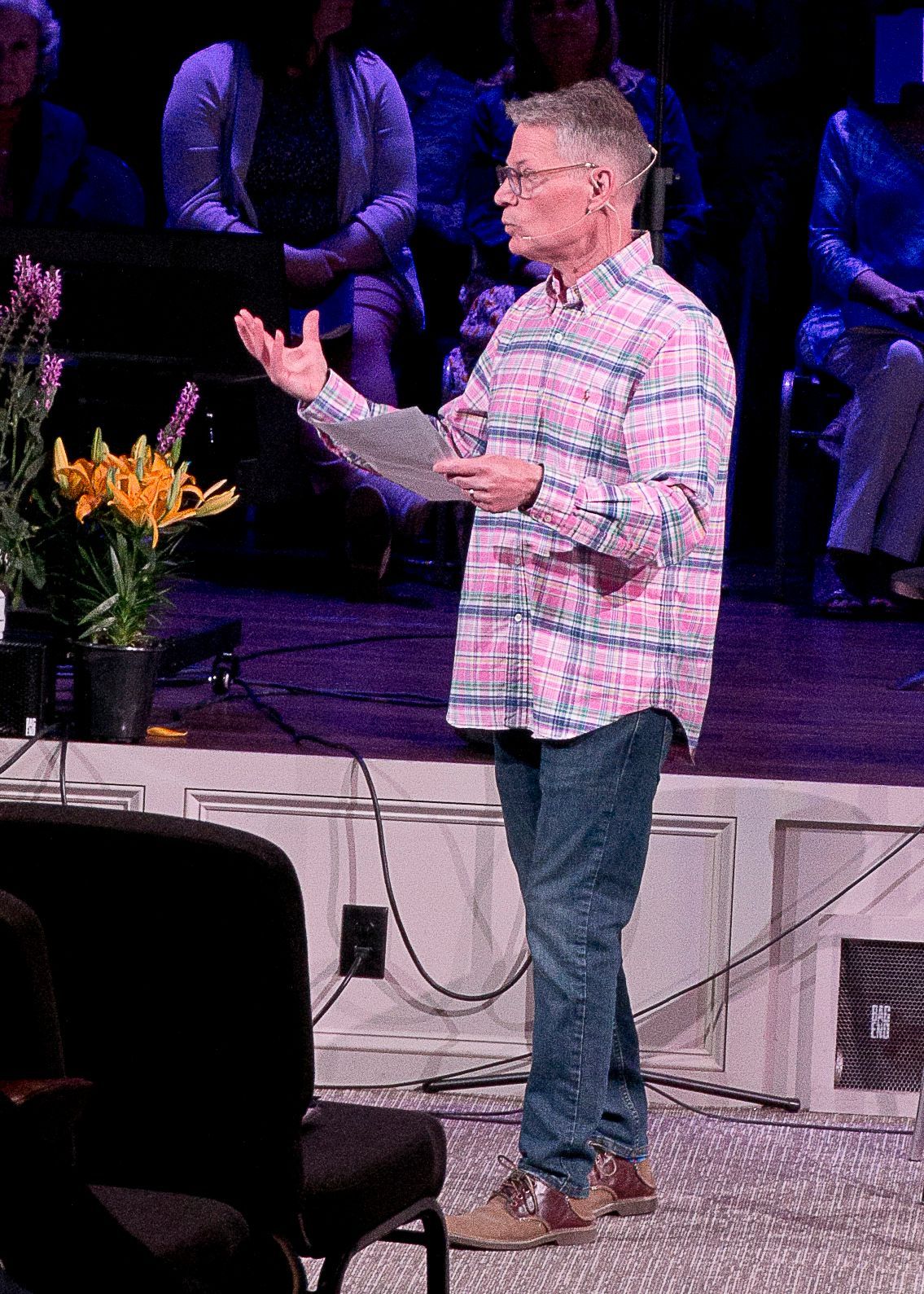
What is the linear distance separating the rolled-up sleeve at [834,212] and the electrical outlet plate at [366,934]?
2.83 meters

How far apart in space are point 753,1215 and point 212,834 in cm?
128

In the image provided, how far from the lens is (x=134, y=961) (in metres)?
1.35

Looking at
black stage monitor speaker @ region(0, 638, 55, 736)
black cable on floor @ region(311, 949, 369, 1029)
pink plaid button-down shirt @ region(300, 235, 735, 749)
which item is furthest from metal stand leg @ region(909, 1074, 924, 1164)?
black stage monitor speaker @ region(0, 638, 55, 736)

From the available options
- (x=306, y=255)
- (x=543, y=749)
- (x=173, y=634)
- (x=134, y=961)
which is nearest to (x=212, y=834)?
(x=134, y=961)

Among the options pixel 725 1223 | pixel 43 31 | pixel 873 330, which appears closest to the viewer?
pixel 725 1223

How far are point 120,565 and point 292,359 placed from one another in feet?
2.23

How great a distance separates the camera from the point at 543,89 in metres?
5.25

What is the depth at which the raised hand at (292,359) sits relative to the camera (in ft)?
6.82

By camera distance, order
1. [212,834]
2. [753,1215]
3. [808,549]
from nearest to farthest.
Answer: [212,834] < [753,1215] < [808,549]

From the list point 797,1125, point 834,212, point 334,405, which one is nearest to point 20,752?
point 334,405

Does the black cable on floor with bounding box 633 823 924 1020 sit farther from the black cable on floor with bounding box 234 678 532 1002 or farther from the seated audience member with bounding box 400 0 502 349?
the seated audience member with bounding box 400 0 502 349

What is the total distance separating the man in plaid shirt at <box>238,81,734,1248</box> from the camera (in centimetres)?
205

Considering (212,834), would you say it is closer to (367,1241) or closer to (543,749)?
(367,1241)

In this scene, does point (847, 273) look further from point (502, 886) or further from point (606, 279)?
point (606, 279)
